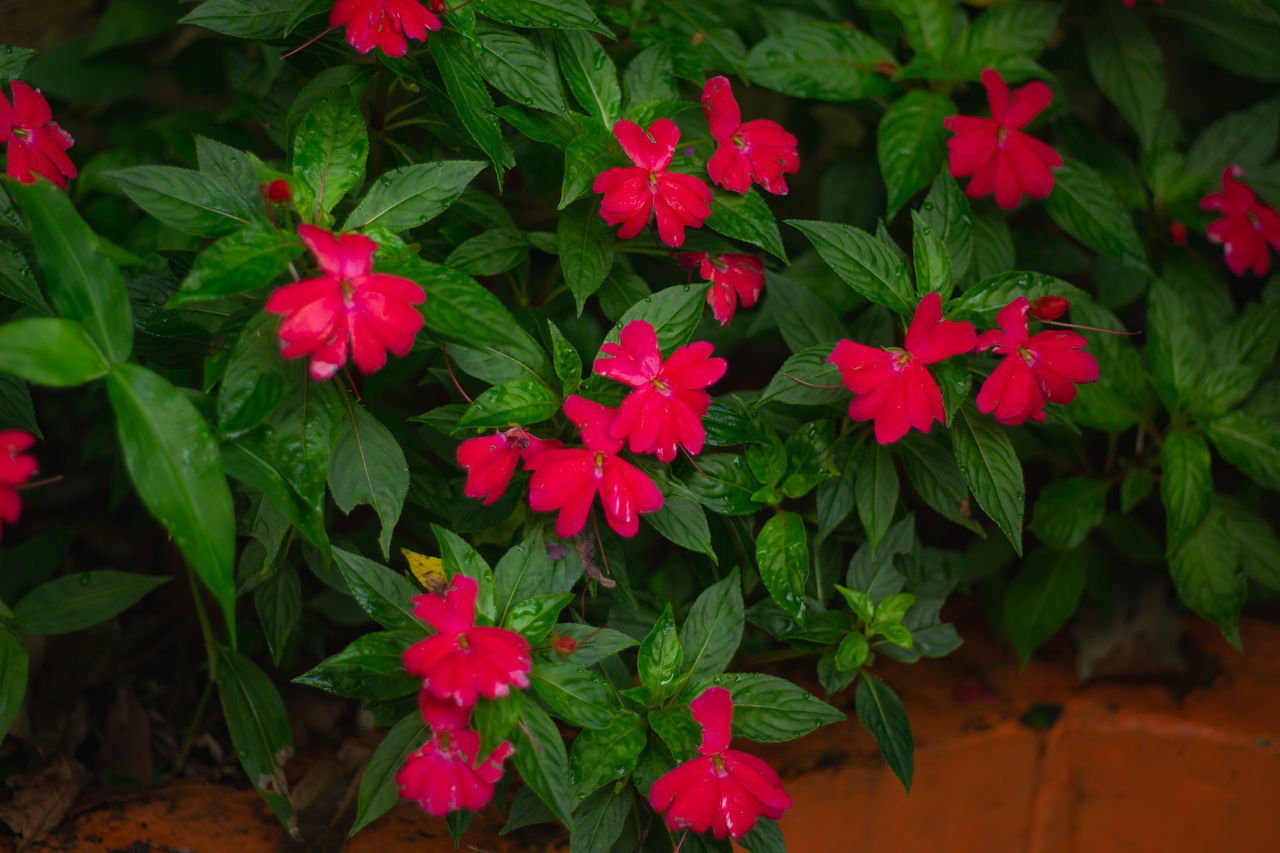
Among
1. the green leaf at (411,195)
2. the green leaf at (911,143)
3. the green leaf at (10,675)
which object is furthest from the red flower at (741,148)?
the green leaf at (10,675)

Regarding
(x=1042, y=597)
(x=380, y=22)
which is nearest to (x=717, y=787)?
(x=1042, y=597)

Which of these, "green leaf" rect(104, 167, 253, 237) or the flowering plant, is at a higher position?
"green leaf" rect(104, 167, 253, 237)

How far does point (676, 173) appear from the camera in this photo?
4.10 ft

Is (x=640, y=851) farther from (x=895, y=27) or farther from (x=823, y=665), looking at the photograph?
(x=895, y=27)

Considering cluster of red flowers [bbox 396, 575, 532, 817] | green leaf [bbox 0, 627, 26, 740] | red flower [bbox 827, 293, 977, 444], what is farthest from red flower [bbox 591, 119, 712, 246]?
green leaf [bbox 0, 627, 26, 740]

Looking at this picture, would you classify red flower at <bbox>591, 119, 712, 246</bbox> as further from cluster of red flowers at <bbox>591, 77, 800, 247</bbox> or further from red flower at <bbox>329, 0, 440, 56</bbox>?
red flower at <bbox>329, 0, 440, 56</bbox>

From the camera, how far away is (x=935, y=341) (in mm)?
1149

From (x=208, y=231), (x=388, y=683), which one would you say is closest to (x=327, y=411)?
(x=208, y=231)

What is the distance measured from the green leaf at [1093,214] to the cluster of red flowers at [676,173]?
1.90 ft

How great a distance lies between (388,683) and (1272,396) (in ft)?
4.88

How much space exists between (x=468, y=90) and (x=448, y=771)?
814 mm

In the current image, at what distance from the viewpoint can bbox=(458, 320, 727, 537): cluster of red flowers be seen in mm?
1088

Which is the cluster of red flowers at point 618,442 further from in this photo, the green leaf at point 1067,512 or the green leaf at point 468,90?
the green leaf at point 1067,512

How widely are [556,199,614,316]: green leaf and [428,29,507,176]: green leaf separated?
0.13 metres
